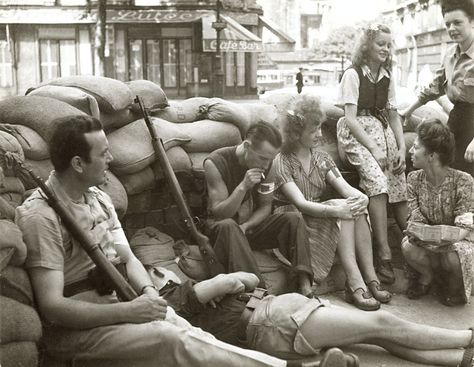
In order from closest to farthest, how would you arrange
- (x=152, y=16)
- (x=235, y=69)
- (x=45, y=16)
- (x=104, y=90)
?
(x=104, y=90) → (x=45, y=16) → (x=152, y=16) → (x=235, y=69)

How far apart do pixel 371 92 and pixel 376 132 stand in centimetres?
26

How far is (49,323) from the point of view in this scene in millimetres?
2617

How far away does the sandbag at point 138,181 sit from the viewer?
13.9ft

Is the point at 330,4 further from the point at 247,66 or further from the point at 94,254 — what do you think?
the point at 94,254

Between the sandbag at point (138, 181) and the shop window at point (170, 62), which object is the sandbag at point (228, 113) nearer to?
the sandbag at point (138, 181)

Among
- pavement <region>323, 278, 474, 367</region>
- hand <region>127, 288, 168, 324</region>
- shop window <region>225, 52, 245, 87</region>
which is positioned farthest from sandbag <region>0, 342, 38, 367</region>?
shop window <region>225, 52, 245, 87</region>

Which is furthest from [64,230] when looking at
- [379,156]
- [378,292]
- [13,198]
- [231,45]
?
[231,45]

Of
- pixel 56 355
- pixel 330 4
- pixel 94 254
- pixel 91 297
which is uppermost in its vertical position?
pixel 330 4

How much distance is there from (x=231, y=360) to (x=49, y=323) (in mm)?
690

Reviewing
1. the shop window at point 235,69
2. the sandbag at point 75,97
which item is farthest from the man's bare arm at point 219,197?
the shop window at point 235,69

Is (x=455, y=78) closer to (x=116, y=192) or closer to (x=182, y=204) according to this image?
(x=182, y=204)

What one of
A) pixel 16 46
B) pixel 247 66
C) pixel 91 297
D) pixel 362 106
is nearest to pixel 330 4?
pixel 247 66

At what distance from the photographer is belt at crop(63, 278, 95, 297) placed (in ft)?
8.90

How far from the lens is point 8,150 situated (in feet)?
10.7
